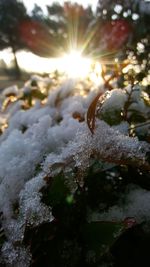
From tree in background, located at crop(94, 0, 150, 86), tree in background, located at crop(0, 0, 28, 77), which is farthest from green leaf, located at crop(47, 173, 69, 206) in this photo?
tree in background, located at crop(0, 0, 28, 77)

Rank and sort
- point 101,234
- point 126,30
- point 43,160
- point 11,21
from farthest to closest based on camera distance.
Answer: point 11,21 → point 126,30 → point 43,160 → point 101,234

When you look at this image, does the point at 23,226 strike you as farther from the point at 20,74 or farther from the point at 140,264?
the point at 20,74

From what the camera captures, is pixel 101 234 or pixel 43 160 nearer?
pixel 101 234

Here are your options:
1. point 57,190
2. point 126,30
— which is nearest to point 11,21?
point 126,30

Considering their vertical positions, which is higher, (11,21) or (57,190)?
(57,190)

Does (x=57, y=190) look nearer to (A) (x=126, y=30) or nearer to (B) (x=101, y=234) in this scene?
(B) (x=101, y=234)

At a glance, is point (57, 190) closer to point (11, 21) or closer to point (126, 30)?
point (126, 30)

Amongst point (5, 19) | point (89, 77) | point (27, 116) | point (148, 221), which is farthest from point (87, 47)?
point (5, 19)

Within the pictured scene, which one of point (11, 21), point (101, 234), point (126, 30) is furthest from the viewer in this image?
point (11, 21)

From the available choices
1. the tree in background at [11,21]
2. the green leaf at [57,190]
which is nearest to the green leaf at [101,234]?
the green leaf at [57,190]
